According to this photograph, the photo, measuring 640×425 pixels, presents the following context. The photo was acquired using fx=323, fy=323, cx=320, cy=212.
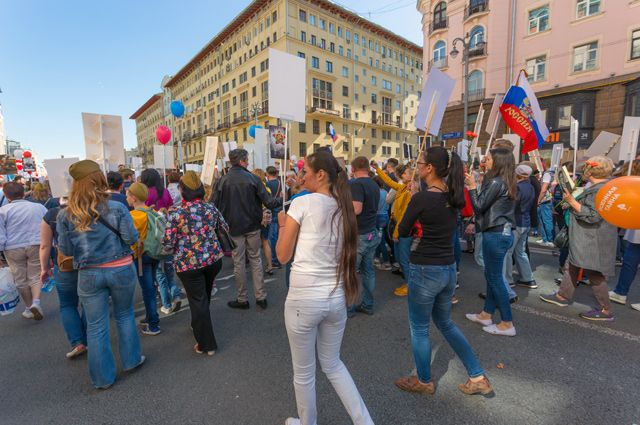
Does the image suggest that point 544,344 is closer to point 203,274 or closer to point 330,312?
point 330,312

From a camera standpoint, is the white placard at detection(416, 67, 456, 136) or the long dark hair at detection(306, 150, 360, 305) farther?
the white placard at detection(416, 67, 456, 136)

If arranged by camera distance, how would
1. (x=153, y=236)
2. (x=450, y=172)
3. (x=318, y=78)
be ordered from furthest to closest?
(x=318, y=78) < (x=153, y=236) < (x=450, y=172)

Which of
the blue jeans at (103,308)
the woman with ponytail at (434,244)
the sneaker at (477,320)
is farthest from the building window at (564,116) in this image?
the blue jeans at (103,308)

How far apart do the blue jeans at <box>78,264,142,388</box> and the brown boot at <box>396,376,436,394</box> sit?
2.47m

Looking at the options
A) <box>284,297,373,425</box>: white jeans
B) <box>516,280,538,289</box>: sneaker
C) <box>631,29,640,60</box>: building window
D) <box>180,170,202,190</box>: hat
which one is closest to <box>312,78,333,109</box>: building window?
<box>631,29,640,60</box>: building window

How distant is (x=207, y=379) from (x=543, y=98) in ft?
87.0

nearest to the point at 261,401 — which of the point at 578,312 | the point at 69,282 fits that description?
the point at 69,282

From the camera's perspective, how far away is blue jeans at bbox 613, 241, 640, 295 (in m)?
4.18

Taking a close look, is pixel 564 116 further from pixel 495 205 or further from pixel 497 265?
pixel 497 265

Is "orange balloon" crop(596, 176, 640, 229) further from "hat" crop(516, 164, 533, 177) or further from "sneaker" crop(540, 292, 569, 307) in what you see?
"hat" crop(516, 164, 533, 177)

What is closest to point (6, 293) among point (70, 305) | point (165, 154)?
point (70, 305)

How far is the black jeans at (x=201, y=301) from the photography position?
10.4 feet

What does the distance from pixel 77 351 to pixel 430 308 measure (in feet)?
11.5

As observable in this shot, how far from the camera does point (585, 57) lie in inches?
792
